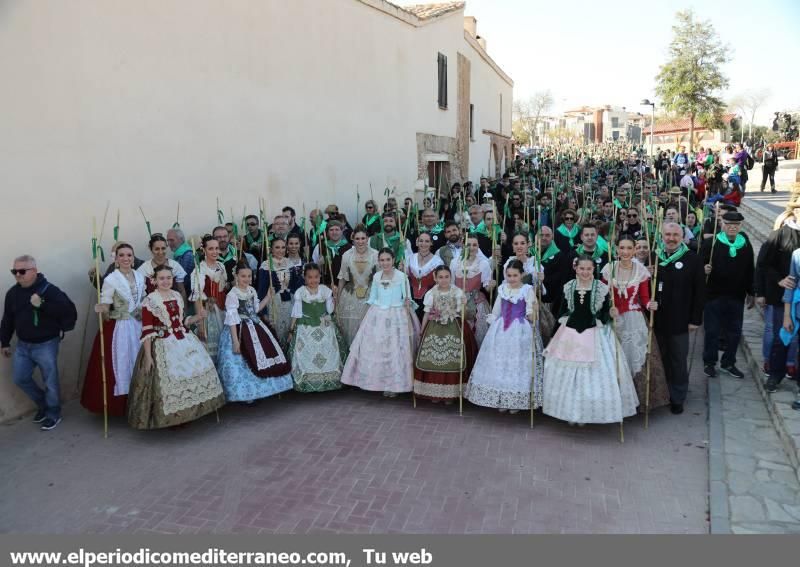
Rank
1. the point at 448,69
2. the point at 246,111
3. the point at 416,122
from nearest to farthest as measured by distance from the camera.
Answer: the point at 246,111 < the point at 416,122 < the point at 448,69

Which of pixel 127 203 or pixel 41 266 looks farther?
pixel 127 203

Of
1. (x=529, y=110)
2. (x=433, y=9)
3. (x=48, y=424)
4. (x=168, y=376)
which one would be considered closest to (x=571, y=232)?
(x=168, y=376)

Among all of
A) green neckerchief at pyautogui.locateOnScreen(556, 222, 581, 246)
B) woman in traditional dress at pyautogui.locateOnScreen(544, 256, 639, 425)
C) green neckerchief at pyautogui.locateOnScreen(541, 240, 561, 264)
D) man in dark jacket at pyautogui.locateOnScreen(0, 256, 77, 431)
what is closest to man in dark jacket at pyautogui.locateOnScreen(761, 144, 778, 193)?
green neckerchief at pyautogui.locateOnScreen(556, 222, 581, 246)

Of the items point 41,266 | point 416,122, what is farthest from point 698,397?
point 416,122

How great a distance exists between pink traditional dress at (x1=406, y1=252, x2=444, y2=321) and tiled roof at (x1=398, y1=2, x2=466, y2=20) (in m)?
9.30

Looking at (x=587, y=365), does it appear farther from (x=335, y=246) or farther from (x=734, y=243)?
(x=335, y=246)

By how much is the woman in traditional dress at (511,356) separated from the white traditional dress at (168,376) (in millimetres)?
2407

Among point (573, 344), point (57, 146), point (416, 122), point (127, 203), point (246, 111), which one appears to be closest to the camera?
point (573, 344)

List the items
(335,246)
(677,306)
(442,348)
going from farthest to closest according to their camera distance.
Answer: (335,246), (442,348), (677,306)

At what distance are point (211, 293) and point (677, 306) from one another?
4.40 m

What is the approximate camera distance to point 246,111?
8500mm

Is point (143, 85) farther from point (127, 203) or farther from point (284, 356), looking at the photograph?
point (284, 356)

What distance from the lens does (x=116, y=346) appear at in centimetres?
562

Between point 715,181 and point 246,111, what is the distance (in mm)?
13195
